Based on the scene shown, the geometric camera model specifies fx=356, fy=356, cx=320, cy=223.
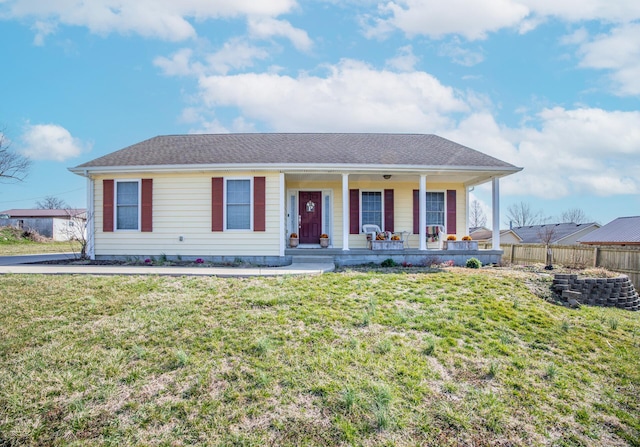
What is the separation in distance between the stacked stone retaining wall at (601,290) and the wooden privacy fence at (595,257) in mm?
2652

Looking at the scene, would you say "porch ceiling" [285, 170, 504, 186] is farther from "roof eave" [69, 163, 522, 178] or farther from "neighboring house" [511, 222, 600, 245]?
"neighboring house" [511, 222, 600, 245]

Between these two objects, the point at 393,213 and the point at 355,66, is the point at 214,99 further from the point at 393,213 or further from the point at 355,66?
the point at 393,213

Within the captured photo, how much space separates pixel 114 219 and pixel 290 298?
7.91 metres

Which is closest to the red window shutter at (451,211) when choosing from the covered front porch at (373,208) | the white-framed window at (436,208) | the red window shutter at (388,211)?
the covered front porch at (373,208)

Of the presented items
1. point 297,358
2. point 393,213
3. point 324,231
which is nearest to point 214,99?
point 324,231

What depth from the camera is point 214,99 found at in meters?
11.2

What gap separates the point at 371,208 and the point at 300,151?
3426mm

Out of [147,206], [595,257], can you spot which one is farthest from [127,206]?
[595,257]

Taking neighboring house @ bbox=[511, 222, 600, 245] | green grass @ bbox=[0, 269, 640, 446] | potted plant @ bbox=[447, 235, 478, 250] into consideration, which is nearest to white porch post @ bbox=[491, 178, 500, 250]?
potted plant @ bbox=[447, 235, 478, 250]

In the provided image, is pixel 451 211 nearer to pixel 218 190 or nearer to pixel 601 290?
pixel 601 290

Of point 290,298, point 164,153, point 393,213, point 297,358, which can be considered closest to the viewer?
point 297,358

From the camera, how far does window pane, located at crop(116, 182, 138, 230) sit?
1126cm

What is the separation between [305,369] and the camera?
164 inches

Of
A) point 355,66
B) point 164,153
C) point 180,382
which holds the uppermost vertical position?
point 355,66
